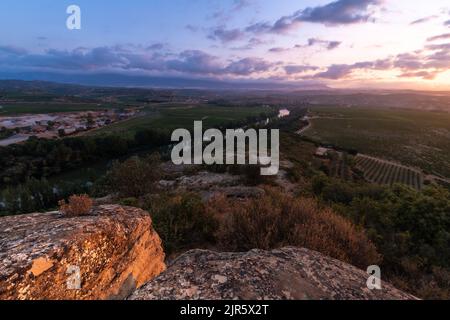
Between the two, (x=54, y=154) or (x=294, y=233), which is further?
(x=54, y=154)

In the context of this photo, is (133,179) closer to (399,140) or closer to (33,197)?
(33,197)

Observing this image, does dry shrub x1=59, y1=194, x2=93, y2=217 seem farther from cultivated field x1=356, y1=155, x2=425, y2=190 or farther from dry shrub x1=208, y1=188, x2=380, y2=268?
cultivated field x1=356, y1=155, x2=425, y2=190

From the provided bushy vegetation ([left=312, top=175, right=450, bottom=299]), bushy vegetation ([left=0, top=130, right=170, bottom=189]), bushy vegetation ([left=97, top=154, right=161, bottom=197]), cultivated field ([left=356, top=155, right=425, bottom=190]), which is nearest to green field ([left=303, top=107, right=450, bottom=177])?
cultivated field ([left=356, top=155, right=425, bottom=190])

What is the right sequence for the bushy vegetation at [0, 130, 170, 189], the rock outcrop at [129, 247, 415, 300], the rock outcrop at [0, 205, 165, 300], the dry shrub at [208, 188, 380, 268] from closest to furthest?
the rock outcrop at [0, 205, 165, 300], the rock outcrop at [129, 247, 415, 300], the dry shrub at [208, 188, 380, 268], the bushy vegetation at [0, 130, 170, 189]

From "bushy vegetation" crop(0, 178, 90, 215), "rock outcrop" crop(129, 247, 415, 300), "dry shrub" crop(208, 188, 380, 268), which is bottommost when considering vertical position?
"bushy vegetation" crop(0, 178, 90, 215)

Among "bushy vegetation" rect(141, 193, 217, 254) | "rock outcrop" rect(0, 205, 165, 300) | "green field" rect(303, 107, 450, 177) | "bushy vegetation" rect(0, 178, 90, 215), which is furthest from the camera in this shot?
"green field" rect(303, 107, 450, 177)

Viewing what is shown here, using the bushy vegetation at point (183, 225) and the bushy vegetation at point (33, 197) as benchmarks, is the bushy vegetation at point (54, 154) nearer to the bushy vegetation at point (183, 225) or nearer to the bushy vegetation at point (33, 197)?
the bushy vegetation at point (33, 197)

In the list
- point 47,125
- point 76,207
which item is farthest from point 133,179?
point 47,125
